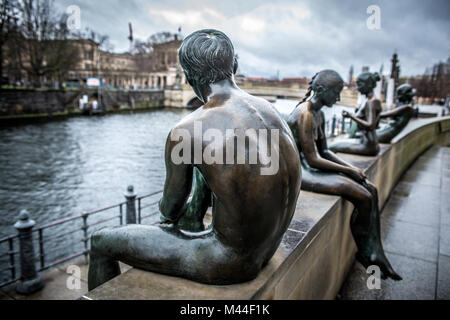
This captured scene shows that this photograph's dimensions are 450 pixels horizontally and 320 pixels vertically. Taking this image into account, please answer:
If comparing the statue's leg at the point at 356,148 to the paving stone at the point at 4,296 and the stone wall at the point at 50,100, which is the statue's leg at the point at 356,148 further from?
the stone wall at the point at 50,100

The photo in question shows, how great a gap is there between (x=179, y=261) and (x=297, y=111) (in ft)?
6.67

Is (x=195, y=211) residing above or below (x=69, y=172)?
above

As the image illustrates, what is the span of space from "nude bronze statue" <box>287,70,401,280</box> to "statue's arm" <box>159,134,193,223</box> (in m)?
1.76

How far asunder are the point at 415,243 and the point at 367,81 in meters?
2.46

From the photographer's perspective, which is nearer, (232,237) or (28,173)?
(232,237)

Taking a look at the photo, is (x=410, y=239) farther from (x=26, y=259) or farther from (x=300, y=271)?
(x=26, y=259)

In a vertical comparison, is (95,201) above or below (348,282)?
below

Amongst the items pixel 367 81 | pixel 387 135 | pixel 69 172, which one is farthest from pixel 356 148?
pixel 69 172

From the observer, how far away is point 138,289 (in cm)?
173

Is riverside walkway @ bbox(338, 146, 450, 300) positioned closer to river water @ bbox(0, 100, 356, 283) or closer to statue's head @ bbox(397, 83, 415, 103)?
statue's head @ bbox(397, 83, 415, 103)

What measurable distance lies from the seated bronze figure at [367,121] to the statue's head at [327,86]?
7.01 ft

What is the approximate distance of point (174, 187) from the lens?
1767mm
